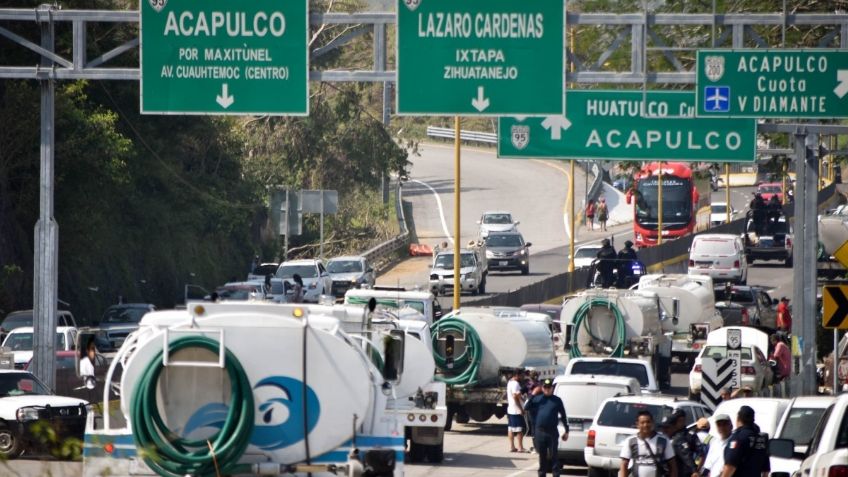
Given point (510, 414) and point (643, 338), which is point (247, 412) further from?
point (643, 338)

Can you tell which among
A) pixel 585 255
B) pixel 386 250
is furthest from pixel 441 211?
pixel 585 255

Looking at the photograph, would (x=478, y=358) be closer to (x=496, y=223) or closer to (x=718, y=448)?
(x=718, y=448)

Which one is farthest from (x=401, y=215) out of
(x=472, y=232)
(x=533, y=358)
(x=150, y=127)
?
(x=533, y=358)

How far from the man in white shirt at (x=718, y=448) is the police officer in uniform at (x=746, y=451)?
0.55 metres

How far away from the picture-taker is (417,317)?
2794 centimetres

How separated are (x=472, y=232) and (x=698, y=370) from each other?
1852 inches

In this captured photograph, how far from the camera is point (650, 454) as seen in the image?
15602 mm

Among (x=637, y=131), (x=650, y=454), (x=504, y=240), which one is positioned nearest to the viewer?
(x=650, y=454)

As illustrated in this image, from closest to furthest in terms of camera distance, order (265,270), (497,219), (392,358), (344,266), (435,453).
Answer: (392,358), (435,453), (265,270), (344,266), (497,219)

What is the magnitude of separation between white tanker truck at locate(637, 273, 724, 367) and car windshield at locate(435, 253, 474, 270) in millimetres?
15980

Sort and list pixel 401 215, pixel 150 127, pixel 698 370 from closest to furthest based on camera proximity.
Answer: pixel 698 370 < pixel 150 127 < pixel 401 215

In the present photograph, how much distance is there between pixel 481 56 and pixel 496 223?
166ft

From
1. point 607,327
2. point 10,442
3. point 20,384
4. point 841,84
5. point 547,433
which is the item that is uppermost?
point 841,84

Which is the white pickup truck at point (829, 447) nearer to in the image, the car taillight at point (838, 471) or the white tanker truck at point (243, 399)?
the car taillight at point (838, 471)
